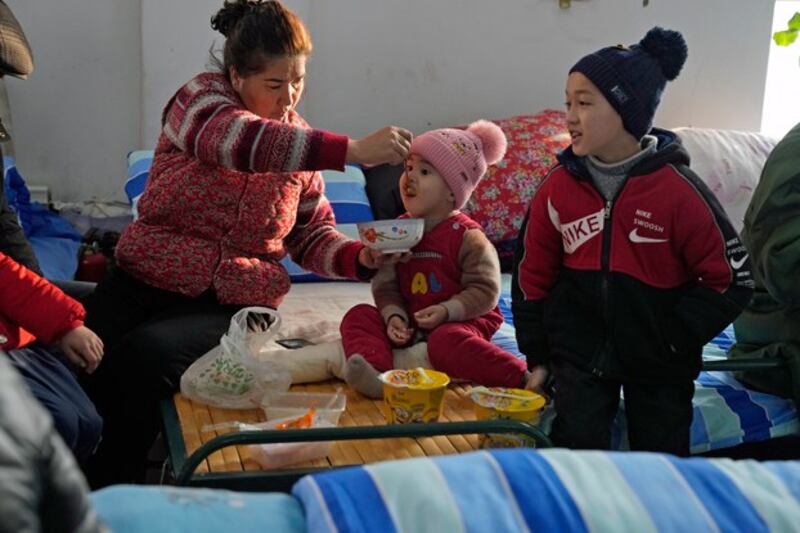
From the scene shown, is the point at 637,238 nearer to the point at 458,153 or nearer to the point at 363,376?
the point at 458,153

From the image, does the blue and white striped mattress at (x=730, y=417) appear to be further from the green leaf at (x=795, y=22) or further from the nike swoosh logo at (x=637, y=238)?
the green leaf at (x=795, y=22)

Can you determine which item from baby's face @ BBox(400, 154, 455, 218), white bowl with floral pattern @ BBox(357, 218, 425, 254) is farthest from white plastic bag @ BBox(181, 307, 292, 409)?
baby's face @ BBox(400, 154, 455, 218)

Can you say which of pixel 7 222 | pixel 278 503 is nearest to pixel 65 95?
pixel 7 222

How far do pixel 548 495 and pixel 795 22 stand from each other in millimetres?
4190

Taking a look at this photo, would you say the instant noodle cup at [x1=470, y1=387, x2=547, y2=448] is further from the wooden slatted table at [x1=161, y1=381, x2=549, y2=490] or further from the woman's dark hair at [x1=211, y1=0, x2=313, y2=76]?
the woman's dark hair at [x1=211, y1=0, x2=313, y2=76]

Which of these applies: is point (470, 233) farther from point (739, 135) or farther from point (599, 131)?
point (739, 135)

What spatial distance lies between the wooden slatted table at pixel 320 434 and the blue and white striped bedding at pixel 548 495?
32.8 inches

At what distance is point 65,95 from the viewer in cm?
399

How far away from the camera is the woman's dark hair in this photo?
2.50m

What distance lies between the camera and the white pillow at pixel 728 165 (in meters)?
3.97

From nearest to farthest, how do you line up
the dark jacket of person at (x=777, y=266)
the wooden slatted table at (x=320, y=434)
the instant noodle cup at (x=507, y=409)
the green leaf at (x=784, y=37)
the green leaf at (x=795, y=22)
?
the wooden slatted table at (x=320, y=434) → the instant noodle cup at (x=507, y=409) → the dark jacket of person at (x=777, y=266) → the green leaf at (x=795, y=22) → the green leaf at (x=784, y=37)

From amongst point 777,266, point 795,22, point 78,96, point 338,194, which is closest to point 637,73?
point 777,266

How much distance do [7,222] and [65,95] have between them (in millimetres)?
1578

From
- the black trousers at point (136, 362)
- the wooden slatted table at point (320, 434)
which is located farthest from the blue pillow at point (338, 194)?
the wooden slatted table at point (320, 434)
